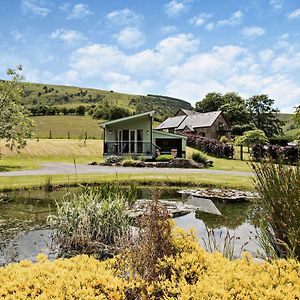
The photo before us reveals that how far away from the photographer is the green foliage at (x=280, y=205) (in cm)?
438

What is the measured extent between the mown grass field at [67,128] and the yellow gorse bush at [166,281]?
159 feet

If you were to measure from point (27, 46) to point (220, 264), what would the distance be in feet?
52.3

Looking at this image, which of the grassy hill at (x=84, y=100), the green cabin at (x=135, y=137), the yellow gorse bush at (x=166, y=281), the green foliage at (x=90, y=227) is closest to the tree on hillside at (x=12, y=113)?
the green cabin at (x=135, y=137)

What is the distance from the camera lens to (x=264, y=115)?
80.3m

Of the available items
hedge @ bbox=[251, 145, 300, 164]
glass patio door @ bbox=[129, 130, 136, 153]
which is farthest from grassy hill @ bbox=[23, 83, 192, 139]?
hedge @ bbox=[251, 145, 300, 164]

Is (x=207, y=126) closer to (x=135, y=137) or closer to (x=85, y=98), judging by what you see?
(x=135, y=137)

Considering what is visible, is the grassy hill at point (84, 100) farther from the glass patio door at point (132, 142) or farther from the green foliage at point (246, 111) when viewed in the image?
the glass patio door at point (132, 142)

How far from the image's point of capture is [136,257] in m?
3.48

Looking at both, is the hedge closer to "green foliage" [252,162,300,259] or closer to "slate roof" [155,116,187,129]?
"green foliage" [252,162,300,259]

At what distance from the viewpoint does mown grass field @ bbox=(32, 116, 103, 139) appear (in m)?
55.2

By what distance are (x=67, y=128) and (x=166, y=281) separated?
200ft

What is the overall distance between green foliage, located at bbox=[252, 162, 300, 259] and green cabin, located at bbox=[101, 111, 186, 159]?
2885 centimetres

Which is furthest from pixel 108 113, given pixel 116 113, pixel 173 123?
pixel 173 123

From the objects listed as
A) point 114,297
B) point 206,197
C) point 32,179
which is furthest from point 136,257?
point 32,179
